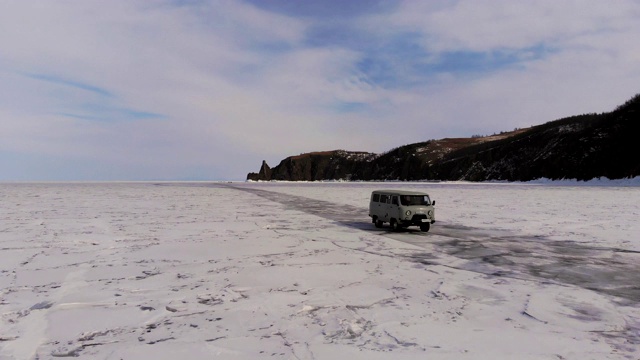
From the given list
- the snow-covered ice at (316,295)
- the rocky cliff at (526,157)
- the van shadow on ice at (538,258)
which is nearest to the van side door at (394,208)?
the van shadow on ice at (538,258)

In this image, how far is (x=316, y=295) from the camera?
8008 millimetres

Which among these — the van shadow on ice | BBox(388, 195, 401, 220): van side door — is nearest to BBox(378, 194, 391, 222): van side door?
BBox(388, 195, 401, 220): van side door

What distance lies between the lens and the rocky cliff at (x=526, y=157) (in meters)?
76.9

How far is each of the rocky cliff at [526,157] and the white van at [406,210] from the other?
69.3 meters

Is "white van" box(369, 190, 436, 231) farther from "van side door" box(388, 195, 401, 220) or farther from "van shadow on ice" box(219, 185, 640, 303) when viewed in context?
"van shadow on ice" box(219, 185, 640, 303)

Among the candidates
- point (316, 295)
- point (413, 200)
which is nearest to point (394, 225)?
point (413, 200)

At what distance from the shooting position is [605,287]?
881 cm

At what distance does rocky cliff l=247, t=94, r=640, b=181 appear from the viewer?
7694 cm

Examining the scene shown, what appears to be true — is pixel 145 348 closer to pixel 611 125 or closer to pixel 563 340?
pixel 563 340

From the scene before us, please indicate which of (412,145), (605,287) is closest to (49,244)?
(605,287)

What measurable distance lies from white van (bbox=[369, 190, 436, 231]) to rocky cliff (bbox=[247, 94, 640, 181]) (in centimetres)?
6926

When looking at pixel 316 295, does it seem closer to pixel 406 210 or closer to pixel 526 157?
pixel 406 210

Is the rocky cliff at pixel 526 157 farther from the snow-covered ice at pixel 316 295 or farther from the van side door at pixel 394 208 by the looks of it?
the snow-covered ice at pixel 316 295

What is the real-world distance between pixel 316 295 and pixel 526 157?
360 feet
